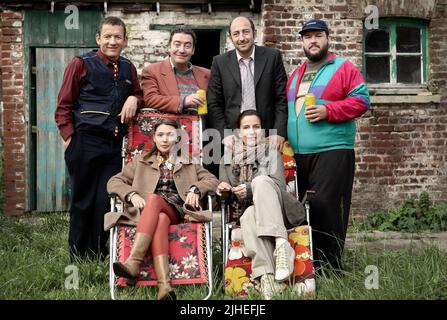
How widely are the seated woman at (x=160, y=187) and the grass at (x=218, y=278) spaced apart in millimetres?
403

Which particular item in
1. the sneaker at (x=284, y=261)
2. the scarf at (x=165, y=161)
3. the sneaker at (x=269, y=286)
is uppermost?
the scarf at (x=165, y=161)

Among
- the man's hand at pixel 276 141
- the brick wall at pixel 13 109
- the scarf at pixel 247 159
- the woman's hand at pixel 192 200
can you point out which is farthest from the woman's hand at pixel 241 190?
the brick wall at pixel 13 109

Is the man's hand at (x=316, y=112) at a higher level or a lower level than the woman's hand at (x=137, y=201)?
higher

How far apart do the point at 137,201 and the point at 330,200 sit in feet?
5.11

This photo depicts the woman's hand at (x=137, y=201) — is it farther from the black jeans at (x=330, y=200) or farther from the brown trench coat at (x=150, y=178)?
the black jeans at (x=330, y=200)

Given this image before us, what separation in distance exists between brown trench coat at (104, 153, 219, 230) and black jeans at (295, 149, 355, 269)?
0.83 meters

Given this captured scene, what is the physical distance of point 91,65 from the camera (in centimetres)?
521

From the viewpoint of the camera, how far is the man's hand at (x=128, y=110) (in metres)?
5.17

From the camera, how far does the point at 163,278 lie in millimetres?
4258

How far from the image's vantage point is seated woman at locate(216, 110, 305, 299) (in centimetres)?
431

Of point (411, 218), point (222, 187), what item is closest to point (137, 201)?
point (222, 187)

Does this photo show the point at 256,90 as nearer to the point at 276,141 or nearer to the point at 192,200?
the point at 276,141
